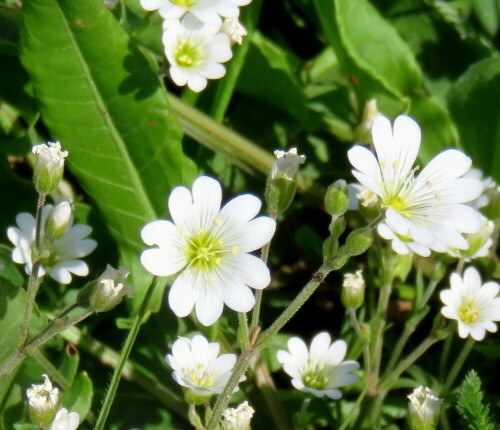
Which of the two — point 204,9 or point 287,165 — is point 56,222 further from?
point 204,9

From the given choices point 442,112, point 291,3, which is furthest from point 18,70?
point 442,112

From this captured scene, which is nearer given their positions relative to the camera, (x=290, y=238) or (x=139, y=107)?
(x=139, y=107)

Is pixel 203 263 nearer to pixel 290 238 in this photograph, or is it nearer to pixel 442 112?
pixel 290 238

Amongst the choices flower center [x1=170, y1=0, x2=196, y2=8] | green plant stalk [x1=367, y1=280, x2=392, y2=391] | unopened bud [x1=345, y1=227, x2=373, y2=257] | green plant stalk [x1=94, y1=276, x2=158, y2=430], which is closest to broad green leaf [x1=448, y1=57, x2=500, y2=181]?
green plant stalk [x1=367, y1=280, x2=392, y2=391]

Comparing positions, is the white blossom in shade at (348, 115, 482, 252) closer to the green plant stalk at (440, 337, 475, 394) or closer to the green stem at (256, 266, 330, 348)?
the green stem at (256, 266, 330, 348)

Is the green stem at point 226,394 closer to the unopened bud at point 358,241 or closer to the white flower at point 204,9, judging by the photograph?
the unopened bud at point 358,241

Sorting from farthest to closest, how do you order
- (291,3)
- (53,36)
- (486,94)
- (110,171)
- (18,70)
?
(291,3), (486,94), (18,70), (110,171), (53,36)

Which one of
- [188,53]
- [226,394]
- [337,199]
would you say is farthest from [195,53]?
[226,394]
